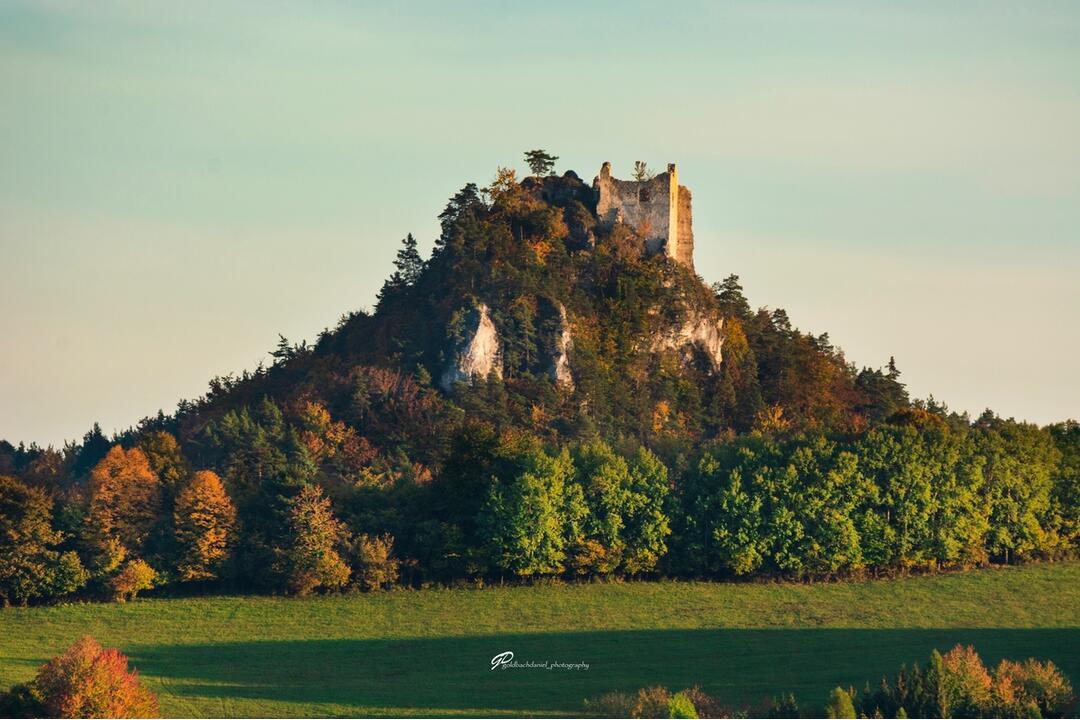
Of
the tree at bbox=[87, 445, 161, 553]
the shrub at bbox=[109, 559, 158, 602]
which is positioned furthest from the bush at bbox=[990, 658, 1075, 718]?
the tree at bbox=[87, 445, 161, 553]

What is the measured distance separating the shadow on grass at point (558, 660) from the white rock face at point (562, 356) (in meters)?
37.1

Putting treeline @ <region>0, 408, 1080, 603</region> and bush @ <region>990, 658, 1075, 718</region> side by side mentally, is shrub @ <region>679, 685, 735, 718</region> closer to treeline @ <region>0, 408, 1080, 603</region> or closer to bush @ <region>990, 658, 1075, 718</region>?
bush @ <region>990, 658, 1075, 718</region>

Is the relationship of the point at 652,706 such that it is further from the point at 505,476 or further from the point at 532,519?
the point at 505,476

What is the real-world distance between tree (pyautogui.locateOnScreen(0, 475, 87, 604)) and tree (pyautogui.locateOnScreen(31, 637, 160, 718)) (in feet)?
76.3

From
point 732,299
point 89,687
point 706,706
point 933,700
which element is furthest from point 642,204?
point 89,687

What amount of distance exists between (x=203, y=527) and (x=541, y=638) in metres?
15.9

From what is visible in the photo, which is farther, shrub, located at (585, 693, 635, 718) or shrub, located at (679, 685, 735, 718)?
shrub, located at (679, 685, 735, 718)

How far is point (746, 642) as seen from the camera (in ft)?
302

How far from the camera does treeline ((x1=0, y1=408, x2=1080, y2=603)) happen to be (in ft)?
326

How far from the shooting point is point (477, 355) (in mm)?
129125

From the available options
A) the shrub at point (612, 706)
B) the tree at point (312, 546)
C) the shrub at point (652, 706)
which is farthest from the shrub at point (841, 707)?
the tree at point (312, 546)

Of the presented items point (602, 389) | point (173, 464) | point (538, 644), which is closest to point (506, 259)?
point (602, 389)

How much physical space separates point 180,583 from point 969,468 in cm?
3376

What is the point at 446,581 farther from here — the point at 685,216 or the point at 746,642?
the point at 685,216
